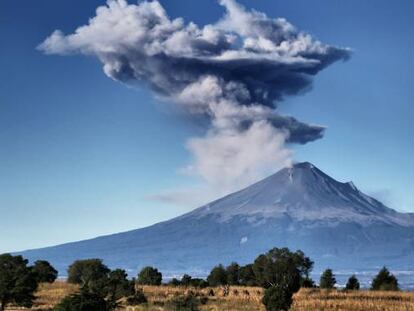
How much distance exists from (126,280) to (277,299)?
11.9 m

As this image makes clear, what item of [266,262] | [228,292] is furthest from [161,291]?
[266,262]

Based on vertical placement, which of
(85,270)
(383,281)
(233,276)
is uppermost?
(85,270)

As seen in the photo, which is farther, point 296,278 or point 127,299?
point 296,278

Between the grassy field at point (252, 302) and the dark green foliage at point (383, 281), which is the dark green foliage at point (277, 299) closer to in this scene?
the grassy field at point (252, 302)

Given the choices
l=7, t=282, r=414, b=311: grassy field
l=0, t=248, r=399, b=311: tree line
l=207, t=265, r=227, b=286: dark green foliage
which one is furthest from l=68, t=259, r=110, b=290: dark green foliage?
l=207, t=265, r=227, b=286: dark green foliage

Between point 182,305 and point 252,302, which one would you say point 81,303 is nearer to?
point 182,305

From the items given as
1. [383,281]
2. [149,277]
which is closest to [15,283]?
[149,277]

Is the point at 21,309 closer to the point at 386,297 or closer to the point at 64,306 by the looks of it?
the point at 64,306

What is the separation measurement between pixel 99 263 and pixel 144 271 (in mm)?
6282

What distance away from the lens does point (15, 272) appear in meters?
38.3

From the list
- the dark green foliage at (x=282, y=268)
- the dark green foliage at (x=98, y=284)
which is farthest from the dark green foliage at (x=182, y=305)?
the dark green foliage at (x=282, y=268)

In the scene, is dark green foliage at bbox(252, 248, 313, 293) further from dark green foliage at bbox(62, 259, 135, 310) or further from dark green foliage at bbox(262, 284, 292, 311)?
dark green foliage at bbox(262, 284, 292, 311)

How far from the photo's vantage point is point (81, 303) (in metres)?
25.3

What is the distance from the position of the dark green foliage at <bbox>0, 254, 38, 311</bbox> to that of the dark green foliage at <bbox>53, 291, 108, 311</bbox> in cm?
1257
